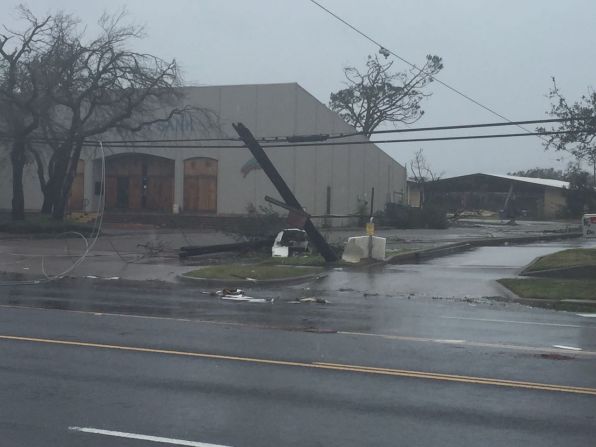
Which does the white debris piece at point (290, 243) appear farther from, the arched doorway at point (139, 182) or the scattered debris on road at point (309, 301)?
the arched doorway at point (139, 182)

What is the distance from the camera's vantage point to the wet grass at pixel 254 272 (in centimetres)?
2303

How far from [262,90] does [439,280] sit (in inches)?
1321

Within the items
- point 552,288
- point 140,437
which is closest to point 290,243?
point 552,288

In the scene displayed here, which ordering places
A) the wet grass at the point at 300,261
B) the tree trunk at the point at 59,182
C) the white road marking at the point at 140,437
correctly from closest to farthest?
1. the white road marking at the point at 140,437
2. the wet grass at the point at 300,261
3. the tree trunk at the point at 59,182

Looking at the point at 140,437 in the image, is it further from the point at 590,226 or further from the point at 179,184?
the point at 179,184

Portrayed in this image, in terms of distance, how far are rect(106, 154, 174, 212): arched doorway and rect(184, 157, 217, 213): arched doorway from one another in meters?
1.62

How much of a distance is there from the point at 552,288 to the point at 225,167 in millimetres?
37006

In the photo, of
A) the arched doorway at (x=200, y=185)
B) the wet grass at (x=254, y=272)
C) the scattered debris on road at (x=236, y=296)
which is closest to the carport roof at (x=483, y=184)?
the arched doorway at (x=200, y=185)

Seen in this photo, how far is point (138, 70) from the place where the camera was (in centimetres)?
4112

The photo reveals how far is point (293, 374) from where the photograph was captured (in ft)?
31.4

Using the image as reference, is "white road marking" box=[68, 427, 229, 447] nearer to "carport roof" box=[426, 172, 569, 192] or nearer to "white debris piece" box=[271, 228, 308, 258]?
"white debris piece" box=[271, 228, 308, 258]

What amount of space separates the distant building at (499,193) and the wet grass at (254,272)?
5397 cm

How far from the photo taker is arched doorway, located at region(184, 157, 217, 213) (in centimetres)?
5524

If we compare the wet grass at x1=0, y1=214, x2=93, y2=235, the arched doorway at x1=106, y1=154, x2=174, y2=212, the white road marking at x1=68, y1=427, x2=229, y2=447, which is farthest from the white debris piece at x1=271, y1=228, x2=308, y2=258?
the arched doorway at x1=106, y1=154, x2=174, y2=212
